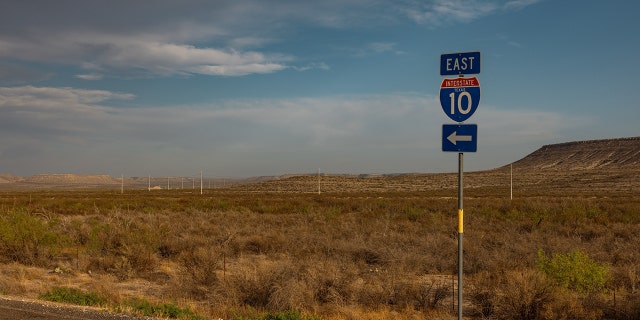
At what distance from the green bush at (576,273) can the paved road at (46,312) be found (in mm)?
9091

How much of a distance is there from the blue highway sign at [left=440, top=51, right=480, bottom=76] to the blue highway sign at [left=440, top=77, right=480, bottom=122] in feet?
0.37

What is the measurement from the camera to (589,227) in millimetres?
23406

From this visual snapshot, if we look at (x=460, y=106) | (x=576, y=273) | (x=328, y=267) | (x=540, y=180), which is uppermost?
(x=460, y=106)

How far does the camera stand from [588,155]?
169 metres

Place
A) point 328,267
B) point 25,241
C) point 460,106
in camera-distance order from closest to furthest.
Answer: point 460,106, point 328,267, point 25,241

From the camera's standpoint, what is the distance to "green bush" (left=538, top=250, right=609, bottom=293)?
457 inches

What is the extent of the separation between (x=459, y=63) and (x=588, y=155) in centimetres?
18310

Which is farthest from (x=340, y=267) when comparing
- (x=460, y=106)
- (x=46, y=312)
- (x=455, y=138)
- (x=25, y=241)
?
(x=25, y=241)

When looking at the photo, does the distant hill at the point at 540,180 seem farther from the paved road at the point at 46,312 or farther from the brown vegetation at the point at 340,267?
the paved road at the point at 46,312

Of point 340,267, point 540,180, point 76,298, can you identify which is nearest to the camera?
point 76,298

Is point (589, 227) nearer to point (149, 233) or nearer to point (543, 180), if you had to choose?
point (149, 233)

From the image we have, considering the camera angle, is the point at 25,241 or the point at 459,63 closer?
the point at 459,63

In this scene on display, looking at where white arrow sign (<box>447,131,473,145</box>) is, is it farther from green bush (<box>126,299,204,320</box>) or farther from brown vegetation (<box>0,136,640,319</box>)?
green bush (<box>126,299,204,320</box>)

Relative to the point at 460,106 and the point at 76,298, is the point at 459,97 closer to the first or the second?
the point at 460,106
